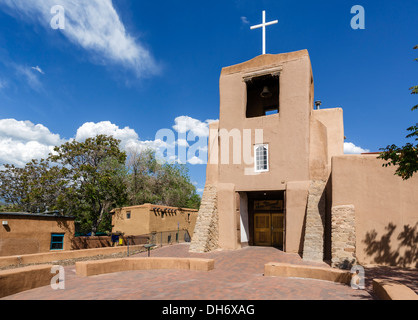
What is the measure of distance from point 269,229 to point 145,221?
1268cm

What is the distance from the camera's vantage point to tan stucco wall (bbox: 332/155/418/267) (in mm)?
12688

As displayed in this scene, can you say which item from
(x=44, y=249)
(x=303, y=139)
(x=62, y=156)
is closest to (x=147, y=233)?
(x=44, y=249)

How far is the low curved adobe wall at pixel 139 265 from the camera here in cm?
1092

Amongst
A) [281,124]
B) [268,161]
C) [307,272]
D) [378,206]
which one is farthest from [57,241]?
[378,206]

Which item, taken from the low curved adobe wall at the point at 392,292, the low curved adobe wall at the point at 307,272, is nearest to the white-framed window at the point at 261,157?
the low curved adobe wall at the point at 307,272

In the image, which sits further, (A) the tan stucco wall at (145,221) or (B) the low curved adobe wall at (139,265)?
(A) the tan stucco wall at (145,221)

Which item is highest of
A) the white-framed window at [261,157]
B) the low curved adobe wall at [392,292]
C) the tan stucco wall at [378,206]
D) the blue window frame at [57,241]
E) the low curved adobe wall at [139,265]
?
the white-framed window at [261,157]

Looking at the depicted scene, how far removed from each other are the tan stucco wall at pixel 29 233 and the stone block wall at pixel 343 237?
18.2 m

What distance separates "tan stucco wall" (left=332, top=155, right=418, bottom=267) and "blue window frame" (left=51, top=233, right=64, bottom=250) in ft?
60.9

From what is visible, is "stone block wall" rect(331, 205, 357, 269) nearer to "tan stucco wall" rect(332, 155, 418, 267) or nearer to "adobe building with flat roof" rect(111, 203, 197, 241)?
"tan stucco wall" rect(332, 155, 418, 267)

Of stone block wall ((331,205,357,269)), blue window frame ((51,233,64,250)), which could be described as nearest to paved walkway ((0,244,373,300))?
stone block wall ((331,205,357,269))

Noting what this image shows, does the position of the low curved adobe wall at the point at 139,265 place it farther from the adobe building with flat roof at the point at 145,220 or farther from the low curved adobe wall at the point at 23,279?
the adobe building with flat roof at the point at 145,220
